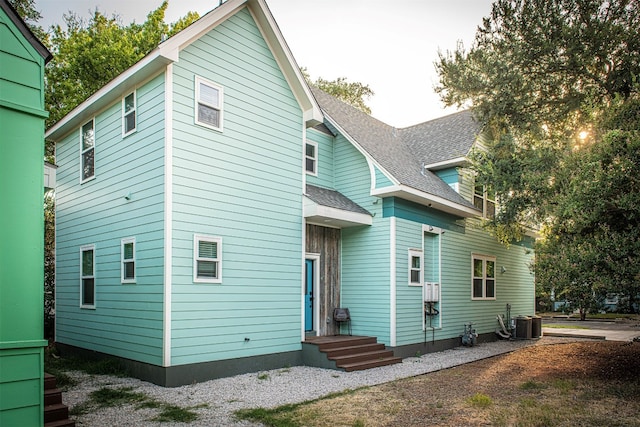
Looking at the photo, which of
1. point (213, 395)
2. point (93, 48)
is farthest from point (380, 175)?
point (93, 48)

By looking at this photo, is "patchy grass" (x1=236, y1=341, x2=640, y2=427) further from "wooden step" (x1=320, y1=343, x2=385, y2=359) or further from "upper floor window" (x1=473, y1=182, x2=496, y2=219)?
"upper floor window" (x1=473, y1=182, x2=496, y2=219)

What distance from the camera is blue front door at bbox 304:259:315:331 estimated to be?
472 inches

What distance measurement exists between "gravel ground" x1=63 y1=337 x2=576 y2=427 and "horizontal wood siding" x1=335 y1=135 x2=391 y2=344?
1544mm

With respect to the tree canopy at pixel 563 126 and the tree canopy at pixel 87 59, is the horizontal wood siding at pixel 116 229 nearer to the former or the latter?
the tree canopy at pixel 563 126

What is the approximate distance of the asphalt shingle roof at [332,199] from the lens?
1162 cm

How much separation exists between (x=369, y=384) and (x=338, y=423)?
274 cm

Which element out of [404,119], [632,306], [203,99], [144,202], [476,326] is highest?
[404,119]

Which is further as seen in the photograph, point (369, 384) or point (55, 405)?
point (369, 384)

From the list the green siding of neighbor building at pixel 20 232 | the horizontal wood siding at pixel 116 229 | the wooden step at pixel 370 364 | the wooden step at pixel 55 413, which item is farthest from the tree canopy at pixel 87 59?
the wooden step at pixel 55 413

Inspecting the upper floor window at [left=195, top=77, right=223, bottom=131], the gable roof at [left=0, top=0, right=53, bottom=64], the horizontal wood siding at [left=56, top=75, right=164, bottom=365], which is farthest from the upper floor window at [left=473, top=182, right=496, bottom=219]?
the gable roof at [left=0, top=0, right=53, bottom=64]

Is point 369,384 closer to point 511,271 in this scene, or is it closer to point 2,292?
point 2,292

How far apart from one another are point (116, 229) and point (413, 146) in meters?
10.8

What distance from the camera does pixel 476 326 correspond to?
51.3 ft

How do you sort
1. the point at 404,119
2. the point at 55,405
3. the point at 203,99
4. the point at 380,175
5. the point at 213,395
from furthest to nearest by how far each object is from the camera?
the point at 404,119, the point at 380,175, the point at 203,99, the point at 213,395, the point at 55,405
